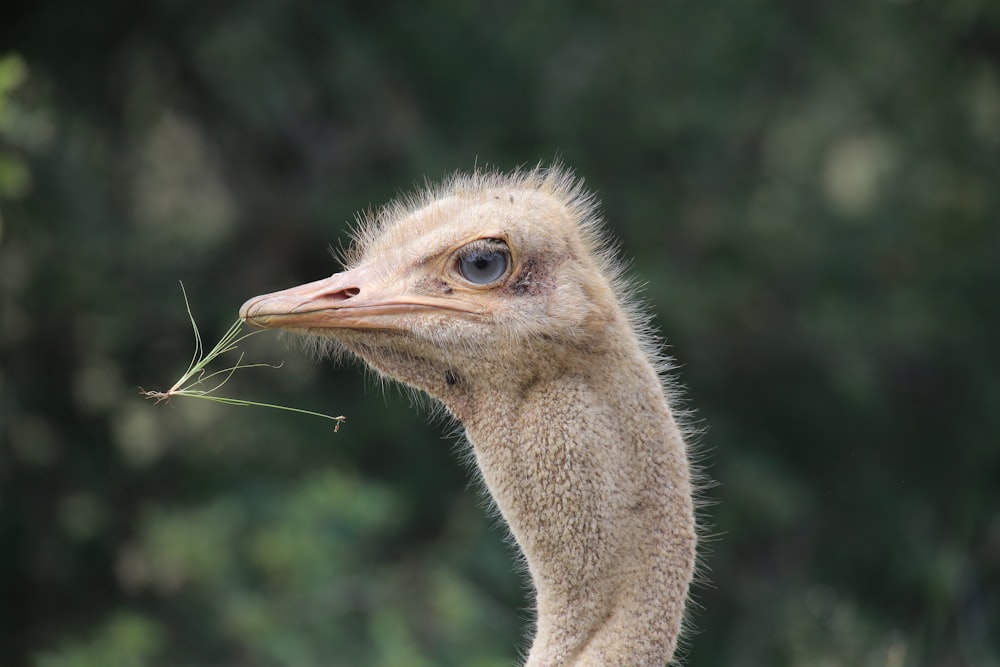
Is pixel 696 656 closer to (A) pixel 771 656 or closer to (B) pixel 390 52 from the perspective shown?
(A) pixel 771 656

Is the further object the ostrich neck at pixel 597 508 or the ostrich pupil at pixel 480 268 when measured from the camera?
the ostrich pupil at pixel 480 268

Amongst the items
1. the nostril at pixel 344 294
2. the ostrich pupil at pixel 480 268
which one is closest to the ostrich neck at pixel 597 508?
the ostrich pupil at pixel 480 268

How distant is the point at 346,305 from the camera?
295cm

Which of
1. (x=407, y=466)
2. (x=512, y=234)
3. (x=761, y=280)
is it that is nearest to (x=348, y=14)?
(x=407, y=466)

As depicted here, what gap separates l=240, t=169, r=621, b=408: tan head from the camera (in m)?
2.96

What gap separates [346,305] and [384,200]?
5606 millimetres

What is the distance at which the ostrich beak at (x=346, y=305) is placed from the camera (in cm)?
288

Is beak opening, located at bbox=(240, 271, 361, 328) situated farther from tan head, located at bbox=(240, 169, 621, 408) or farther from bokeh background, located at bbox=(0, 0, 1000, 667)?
bokeh background, located at bbox=(0, 0, 1000, 667)

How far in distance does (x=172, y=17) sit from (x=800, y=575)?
5.62 metres

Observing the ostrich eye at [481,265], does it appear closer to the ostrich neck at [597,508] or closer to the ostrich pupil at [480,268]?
the ostrich pupil at [480,268]

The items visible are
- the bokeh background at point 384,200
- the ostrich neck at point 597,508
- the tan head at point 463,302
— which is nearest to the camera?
the ostrich neck at point 597,508

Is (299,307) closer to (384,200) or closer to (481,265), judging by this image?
(481,265)

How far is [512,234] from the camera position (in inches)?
119

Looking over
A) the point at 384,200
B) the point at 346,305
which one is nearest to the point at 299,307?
the point at 346,305
